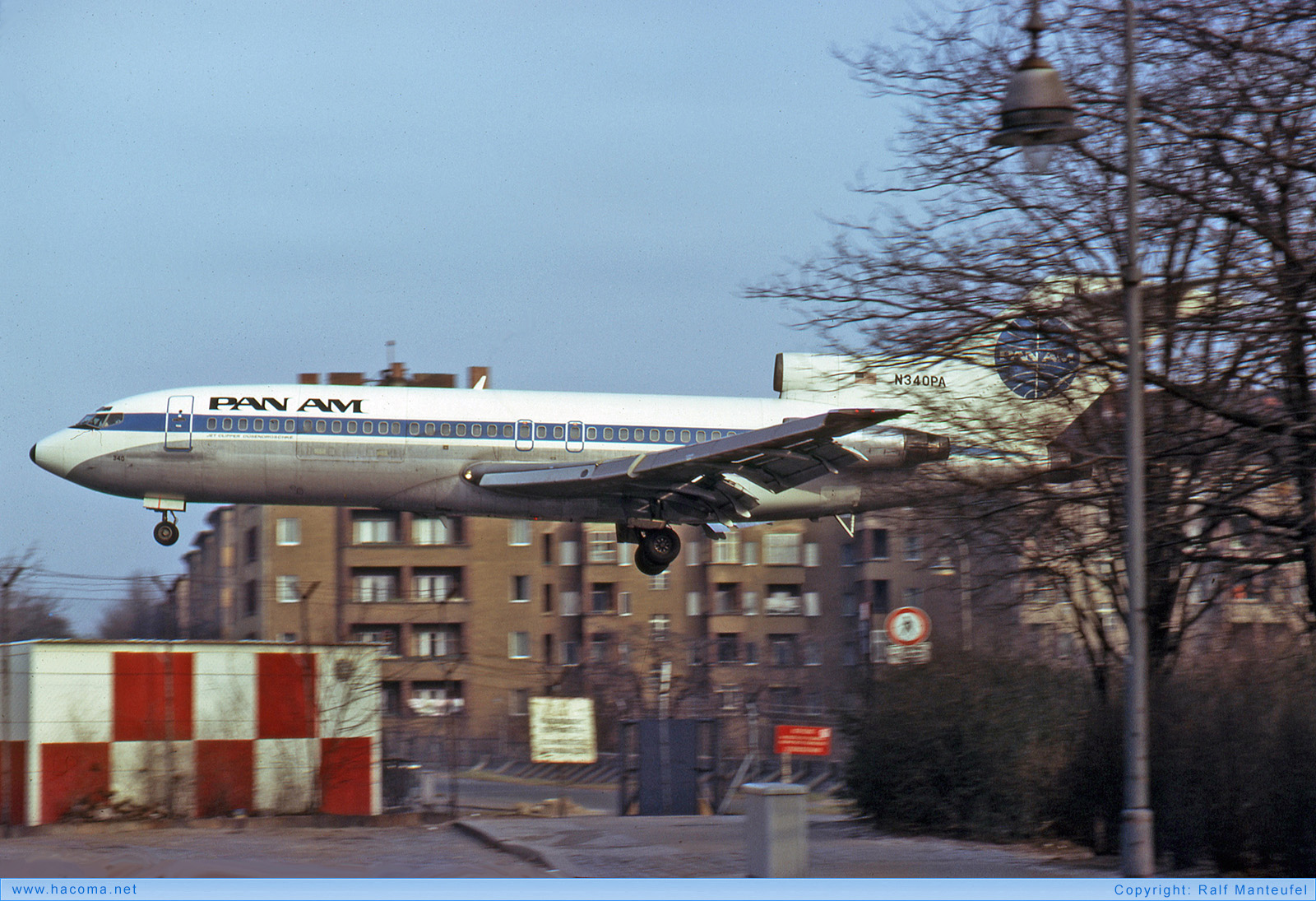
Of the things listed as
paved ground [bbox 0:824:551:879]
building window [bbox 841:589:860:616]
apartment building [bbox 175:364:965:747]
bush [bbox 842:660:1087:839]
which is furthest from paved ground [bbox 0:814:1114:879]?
building window [bbox 841:589:860:616]

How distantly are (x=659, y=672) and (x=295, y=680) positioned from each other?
516cm

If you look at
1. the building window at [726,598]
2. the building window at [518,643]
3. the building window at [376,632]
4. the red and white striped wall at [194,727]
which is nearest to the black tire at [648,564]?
the red and white striped wall at [194,727]

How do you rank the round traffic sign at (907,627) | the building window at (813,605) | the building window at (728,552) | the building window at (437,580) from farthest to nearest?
the building window at (728,552), the building window at (437,580), the building window at (813,605), the round traffic sign at (907,627)

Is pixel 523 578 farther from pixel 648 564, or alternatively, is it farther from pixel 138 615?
pixel 138 615

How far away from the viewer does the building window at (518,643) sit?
182 ft

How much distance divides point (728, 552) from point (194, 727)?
135 feet

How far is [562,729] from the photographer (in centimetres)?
1897

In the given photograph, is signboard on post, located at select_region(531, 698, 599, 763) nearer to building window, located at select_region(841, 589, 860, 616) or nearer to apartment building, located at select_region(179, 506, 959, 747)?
apartment building, located at select_region(179, 506, 959, 747)

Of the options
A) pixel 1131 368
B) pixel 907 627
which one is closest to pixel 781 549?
pixel 907 627

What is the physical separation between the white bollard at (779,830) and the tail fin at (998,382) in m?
5.36

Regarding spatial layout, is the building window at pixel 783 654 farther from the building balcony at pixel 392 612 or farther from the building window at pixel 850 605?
the building balcony at pixel 392 612

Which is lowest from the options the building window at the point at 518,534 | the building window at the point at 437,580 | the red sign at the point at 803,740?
the red sign at the point at 803,740

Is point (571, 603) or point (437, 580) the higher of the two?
point (437, 580)

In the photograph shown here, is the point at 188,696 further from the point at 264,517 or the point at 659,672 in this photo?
the point at 264,517
